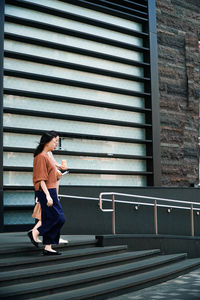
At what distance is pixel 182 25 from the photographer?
11.5 metres

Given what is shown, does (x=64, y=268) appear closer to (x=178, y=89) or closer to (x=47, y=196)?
(x=47, y=196)

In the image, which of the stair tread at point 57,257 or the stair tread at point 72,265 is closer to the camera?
the stair tread at point 72,265

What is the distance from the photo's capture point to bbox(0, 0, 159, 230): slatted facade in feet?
27.7

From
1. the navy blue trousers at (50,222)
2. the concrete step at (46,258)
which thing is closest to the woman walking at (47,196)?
the navy blue trousers at (50,222)

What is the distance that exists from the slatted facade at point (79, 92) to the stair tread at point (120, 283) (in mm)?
2755

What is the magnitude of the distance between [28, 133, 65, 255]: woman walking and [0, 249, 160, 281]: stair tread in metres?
0.31

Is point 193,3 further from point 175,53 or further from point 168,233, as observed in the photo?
point 168,233

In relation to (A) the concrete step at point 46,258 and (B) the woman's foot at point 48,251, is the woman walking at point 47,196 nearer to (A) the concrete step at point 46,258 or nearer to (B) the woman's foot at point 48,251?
(B) the woman's foot at point 48,251

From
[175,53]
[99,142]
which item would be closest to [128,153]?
[99,142]

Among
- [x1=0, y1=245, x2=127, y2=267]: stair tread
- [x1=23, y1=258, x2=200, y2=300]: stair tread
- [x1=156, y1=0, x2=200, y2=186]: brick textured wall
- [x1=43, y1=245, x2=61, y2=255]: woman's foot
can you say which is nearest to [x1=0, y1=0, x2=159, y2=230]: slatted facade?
[x1=156, y1=0, x2=200, y2=186]: brick textured wall

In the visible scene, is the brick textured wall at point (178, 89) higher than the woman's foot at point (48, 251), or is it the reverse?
the brick textured wall at point (178, 89)

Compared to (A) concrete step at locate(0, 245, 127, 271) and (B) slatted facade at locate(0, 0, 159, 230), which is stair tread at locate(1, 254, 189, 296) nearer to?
(A) concrete step at locate(0, 245, 127, 271)

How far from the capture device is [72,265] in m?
5.25

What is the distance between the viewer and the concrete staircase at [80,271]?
4.52m
